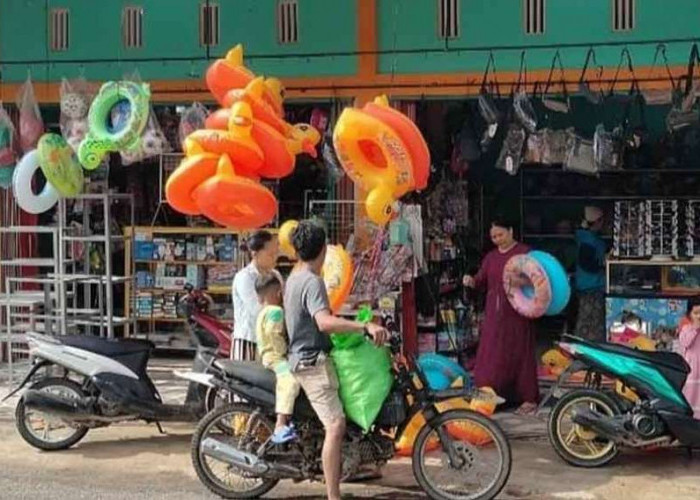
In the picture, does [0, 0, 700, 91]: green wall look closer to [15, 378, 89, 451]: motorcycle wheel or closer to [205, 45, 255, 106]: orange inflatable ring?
[205, 45, 255, 106]: orange inflatable ring

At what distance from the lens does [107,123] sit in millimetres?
8852

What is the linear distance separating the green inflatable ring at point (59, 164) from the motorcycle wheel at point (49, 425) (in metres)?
1.87

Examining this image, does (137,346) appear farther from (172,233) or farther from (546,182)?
(546,182)

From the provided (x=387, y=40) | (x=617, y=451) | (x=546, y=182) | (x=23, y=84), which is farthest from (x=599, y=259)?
(x=23, y=84)

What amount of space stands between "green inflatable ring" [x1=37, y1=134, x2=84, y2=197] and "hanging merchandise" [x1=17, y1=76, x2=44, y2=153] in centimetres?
52

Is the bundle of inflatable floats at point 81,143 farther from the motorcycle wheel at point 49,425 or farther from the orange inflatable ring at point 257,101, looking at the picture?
the motorcycle wheel at point 49,425

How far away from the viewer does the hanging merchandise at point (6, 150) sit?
959 centimetres

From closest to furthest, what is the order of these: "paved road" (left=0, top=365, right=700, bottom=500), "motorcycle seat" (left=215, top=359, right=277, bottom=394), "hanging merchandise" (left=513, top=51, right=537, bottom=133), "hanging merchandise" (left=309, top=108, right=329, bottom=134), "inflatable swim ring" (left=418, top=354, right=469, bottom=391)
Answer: "motorcycle seat" (left=215, top=359, right=277, bottom=394) → "paved road" (left=0, top=365, right=700, bottom=500) → "inflatable swim ring" (left=418, top=354, right=469, bottom=391) → "hanging merchandise" (left=513, top=51, right=537, bottom=133) → "hanging merchandise" (left=309, top=108, right=329, bottom=134)

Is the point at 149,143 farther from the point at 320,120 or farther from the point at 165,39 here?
the point at 165,39

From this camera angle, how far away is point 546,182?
13062 mm

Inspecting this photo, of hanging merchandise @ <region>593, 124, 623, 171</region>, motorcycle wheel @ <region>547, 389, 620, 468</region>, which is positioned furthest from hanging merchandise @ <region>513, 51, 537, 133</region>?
motorcycle wheel @ <region>547, 389, 620, 468</region>

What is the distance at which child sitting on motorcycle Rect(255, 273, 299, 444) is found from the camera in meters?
6.42

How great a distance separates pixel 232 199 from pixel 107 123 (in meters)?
2.05

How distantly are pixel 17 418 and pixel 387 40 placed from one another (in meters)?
4.51
